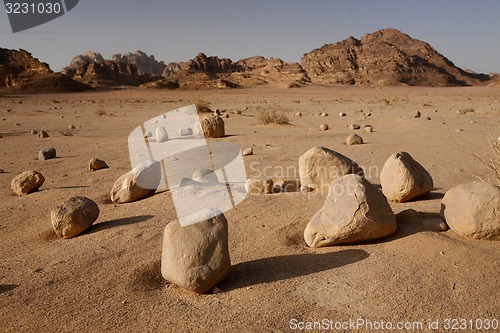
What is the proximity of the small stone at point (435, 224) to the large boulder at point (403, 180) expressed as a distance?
583 millimetres

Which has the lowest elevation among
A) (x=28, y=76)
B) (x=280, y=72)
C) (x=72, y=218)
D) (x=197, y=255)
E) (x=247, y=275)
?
(x=247, y=275)

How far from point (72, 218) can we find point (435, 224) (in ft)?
9.01

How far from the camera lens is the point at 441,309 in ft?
6.35

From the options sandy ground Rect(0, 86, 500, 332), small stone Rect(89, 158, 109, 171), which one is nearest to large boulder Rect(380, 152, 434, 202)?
sandy ground Rect(0, 86, 500, 332)

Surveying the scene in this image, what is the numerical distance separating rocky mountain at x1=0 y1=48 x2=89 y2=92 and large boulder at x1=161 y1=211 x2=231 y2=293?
35805 mm

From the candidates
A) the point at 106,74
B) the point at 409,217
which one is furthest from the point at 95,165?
the point at 106,74

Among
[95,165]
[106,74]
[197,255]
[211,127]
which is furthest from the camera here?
[106,74]

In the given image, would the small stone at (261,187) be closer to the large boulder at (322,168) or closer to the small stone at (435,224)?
the large boulder at (322,168)

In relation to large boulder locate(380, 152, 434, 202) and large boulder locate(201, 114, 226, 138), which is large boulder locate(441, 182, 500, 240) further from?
large boulder locate(201, 114, 226, 138)

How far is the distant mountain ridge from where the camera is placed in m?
36.1

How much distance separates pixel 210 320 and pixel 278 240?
1.03 metres

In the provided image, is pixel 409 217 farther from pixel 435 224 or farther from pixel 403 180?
pixel 403 180

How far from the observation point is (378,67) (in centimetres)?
Result: 5009

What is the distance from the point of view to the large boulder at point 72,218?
3.14m
